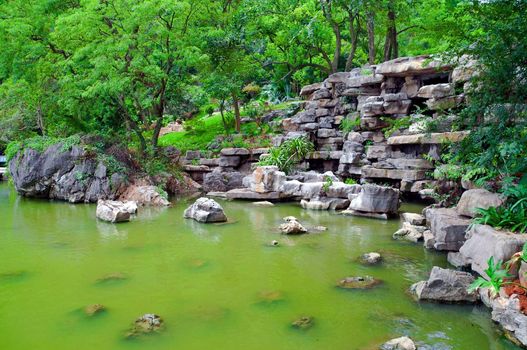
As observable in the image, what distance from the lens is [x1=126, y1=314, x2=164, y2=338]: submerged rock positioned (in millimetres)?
4879

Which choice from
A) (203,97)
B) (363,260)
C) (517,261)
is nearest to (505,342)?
(517,261)

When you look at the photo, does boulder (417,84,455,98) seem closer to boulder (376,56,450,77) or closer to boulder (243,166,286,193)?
boulder (376,56,450,77)

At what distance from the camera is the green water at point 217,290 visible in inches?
188

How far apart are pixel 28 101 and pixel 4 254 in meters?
11.9

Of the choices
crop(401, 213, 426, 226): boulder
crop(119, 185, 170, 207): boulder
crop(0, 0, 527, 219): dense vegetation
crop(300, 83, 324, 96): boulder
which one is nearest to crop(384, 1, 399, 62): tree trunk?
crop(0, 0, 527, 219): dense vegetation

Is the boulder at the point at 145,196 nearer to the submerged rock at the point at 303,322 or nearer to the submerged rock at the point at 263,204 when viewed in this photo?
the submerged rock at the point at 263,204

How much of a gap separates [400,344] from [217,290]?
2.68 metres

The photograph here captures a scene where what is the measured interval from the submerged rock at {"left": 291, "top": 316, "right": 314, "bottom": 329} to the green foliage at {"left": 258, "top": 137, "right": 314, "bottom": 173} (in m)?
11.1

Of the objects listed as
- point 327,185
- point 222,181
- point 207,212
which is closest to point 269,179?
point 327,185

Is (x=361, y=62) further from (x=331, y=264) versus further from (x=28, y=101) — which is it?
(x=331, y=264)

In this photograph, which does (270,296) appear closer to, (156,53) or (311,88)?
(156,53)

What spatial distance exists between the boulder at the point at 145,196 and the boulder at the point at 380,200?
615cm

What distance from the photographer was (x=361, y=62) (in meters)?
26.6

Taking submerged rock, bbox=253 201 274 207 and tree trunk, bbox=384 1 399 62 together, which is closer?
submerged rock, bbox=253 201 274 207
